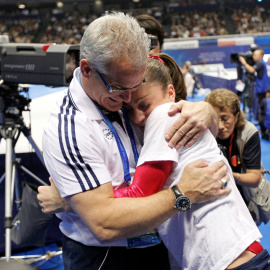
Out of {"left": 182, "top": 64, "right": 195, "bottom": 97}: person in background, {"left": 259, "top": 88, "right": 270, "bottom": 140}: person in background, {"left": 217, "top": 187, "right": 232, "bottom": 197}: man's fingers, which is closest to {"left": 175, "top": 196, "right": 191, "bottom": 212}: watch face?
{"left": 217, "top": 187, "right": 232, "bottom": 197}: man's fingers

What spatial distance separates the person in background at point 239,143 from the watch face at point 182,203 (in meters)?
1.20

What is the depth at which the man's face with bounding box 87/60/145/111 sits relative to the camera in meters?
1.11

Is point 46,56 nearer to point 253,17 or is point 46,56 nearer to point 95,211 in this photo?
point 95,211

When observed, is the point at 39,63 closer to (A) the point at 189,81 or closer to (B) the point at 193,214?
(B) the point at 193,214

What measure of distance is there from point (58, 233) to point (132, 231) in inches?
95.4

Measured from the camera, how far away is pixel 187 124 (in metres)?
1.24

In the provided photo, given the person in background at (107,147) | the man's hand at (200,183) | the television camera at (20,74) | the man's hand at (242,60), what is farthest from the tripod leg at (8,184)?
the man's hand at (242,60)

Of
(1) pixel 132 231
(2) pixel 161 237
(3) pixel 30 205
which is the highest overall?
(1) pixel 132 231

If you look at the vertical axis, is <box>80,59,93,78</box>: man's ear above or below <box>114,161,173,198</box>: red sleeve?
above

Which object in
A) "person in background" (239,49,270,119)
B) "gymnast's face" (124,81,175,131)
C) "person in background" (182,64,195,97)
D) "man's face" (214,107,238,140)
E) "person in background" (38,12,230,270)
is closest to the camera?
"person in background" (38,12,230,270)

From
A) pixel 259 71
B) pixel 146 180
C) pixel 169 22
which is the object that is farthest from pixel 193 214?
A: pixel 169 22

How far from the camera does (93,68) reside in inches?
44.5

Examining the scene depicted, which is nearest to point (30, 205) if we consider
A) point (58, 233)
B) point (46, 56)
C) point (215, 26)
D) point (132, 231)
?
point (58, 233)

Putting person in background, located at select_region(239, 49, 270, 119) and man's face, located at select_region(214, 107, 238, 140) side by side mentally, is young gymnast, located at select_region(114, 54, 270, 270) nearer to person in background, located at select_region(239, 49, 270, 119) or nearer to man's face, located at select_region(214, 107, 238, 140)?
man's face, located at select_region(214, 107, 238, 140)
